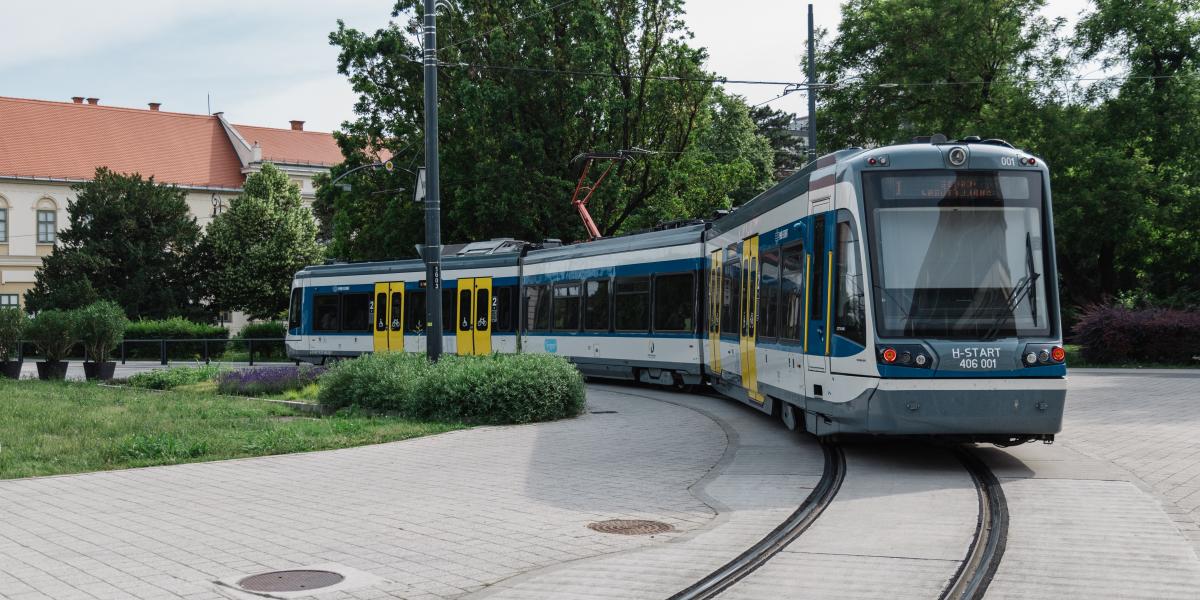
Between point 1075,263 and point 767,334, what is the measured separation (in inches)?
1049

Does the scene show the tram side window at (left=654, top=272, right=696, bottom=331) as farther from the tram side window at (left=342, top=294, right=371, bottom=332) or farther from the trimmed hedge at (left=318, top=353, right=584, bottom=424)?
the tram side window at (left=342, top=294, right=371, bottom=332)

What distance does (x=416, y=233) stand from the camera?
38.4 meters

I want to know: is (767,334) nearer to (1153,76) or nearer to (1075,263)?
(1153,76)

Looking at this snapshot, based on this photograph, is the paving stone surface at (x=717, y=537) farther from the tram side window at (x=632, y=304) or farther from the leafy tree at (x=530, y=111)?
the leafy tree at (x=530, y=111)

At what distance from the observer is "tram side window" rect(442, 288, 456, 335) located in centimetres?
2812

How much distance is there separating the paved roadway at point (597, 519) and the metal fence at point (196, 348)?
97.3 ft

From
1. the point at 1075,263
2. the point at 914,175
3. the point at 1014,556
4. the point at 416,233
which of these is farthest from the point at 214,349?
the point at 1014,556

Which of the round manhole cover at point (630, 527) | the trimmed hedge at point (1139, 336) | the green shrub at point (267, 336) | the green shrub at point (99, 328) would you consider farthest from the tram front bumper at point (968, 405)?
the green shrub at point (267, 336)

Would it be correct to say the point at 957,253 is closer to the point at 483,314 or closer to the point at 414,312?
the point at 483,314

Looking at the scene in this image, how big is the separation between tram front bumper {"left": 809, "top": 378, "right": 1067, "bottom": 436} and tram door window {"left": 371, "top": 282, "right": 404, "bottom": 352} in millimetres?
20500

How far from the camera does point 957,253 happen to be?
10.5 m

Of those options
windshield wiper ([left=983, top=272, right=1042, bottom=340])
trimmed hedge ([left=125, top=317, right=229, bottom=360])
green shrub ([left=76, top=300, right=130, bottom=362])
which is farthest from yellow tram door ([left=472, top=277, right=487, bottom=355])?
trimmed hedge ([left=125, top=317, right=229, bottom=360])

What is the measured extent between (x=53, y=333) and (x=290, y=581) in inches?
896

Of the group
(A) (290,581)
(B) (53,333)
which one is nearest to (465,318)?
(B) (53,333)
